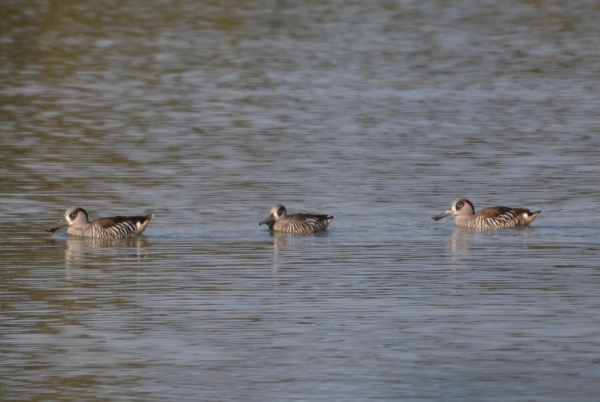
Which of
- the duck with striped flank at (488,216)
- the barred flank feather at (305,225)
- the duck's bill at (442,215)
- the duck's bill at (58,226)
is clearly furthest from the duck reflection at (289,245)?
the duck's bill at (58,226)

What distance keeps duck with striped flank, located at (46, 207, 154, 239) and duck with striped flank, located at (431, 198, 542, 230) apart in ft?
12.4

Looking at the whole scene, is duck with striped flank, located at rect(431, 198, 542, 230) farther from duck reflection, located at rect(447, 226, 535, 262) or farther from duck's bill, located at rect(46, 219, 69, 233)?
duck's bill, located at rect(46, 219, 69, 233)

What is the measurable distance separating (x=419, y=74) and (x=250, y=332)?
26142mm

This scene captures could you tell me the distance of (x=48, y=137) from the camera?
2891 centimetres

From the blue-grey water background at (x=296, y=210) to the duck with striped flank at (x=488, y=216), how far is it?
0.19 m

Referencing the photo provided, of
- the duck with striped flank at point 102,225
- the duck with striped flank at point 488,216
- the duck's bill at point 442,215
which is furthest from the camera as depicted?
the duck's bill at point 442,215

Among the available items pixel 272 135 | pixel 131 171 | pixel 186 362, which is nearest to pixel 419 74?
pixel 272 135

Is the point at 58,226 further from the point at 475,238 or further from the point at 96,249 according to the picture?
the point at 475,238

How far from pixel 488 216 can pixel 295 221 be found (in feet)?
7.93

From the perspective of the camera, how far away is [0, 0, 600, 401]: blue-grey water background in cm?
1279

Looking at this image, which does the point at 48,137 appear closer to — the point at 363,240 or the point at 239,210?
the point at 239,210

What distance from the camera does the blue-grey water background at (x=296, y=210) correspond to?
42.0ft

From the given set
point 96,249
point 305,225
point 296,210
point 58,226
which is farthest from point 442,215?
point 58,226

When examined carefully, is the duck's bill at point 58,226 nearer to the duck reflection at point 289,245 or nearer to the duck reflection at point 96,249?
the duck reflection at point 96,249
